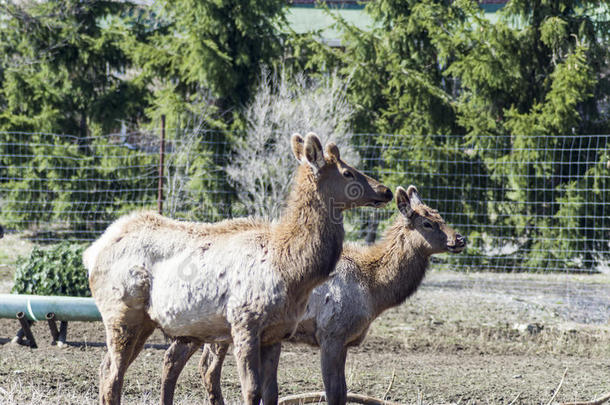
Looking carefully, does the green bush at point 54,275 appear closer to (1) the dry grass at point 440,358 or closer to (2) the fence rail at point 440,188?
(1) the dry grass at point 440,358

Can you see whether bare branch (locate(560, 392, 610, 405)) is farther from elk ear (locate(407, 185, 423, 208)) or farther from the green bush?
the green bush

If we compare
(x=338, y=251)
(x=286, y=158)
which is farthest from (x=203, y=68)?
(x=338, y=251)

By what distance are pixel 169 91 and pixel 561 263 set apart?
8.70 meters

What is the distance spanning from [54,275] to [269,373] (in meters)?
5.05

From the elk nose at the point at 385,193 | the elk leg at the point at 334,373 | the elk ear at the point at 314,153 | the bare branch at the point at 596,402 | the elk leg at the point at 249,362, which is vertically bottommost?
the bare branch at the point at 596,402

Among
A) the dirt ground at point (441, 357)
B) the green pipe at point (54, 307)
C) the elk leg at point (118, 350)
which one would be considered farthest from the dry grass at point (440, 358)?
the elk leg at point (118, 350)

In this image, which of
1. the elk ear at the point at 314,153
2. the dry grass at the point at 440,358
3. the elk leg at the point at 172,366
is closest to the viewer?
the elk ear at the point at 314,153

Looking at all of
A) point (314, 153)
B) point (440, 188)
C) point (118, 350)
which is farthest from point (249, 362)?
point (440, 188)

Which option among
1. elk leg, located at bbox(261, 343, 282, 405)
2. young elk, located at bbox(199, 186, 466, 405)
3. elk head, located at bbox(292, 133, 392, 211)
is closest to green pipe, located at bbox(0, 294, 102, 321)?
young elk, located at bbox(199, 186, 466, 405)

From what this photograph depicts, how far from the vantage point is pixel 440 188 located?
1429cm

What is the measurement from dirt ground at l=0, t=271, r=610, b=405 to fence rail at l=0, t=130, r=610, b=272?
63.0 inches

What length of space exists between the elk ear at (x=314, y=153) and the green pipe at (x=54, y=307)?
3818mm

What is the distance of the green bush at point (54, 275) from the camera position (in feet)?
32.3

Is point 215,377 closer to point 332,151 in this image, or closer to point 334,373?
point 334,373
